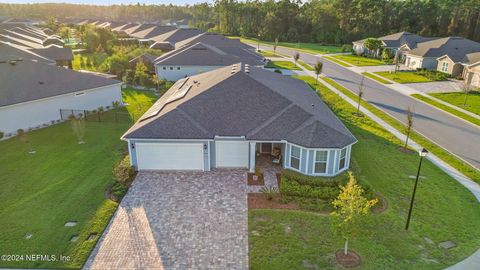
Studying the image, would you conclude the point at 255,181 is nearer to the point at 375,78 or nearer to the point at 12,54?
the point at 12,54

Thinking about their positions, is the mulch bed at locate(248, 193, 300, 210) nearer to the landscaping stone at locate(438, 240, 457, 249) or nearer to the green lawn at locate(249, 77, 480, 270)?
the green lawn at locate(249, 77, 480, 270)

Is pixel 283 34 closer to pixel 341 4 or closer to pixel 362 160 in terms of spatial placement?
pixel 341 4

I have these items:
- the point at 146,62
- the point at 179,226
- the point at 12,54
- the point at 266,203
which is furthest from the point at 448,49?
the point at 12,54

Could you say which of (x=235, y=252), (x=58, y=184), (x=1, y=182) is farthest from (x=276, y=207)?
(x=1, y=182)

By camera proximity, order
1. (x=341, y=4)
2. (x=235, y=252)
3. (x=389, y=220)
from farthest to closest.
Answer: (x=341, y=4) → (x=389, y=220) → (x=235, y=252)

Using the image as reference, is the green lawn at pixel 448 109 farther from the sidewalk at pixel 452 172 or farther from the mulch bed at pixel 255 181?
the mulch bed at pixel 255 181

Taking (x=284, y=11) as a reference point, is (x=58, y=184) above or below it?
below
